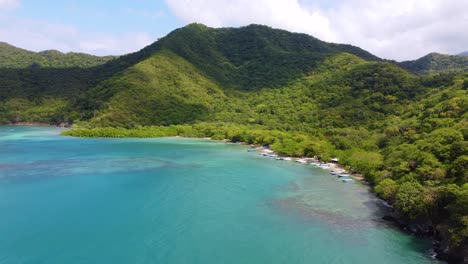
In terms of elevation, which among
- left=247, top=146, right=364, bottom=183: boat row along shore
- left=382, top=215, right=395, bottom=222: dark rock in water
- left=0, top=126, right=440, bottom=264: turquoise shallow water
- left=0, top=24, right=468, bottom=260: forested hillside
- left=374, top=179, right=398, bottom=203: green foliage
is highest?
left=0, top=24, right=468, bottom=260: forested hillside

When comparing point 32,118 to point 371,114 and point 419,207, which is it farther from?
point 419,207

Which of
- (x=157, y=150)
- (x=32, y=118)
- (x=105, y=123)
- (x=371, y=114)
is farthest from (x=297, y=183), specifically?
(x=32, y=118)

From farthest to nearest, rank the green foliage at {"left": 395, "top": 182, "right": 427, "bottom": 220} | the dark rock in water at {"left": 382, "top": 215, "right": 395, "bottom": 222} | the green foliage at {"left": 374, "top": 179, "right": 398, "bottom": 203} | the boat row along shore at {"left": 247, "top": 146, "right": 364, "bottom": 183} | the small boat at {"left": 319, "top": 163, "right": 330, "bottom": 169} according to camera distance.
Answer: the small boat at {"left": 319, "top": 163, "right": 330, "bottom": 169} → the boat row along shore at {"left": 247, "top": 146, "right": 364, "bottom": 183} → the green foliage at {"left": 374, "top": 179, "right": 398, "bottom": 203} → the dark rock in water at {"left": 382, "top": 215, "right": 395, "bottom": 222} → the green foliage at {"left": 395, "top": 182, "right": 427, "bottom": 220}

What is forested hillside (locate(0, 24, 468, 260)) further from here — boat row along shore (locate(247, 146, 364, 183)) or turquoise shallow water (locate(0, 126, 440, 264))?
turquoise shallow water (locate(0, 126, 440, 264))

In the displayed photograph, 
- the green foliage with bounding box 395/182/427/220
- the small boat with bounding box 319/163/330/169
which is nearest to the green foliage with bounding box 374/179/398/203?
the green foliage with bounding box 395/182/427/220

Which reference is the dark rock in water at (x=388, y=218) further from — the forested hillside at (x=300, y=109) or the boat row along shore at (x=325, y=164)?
the boat row along shore at (x=325, y=164)

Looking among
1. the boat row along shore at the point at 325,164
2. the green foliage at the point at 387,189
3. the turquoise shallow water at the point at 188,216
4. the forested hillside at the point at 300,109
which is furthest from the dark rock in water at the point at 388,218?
the boat row along shore at the point at 325,164
